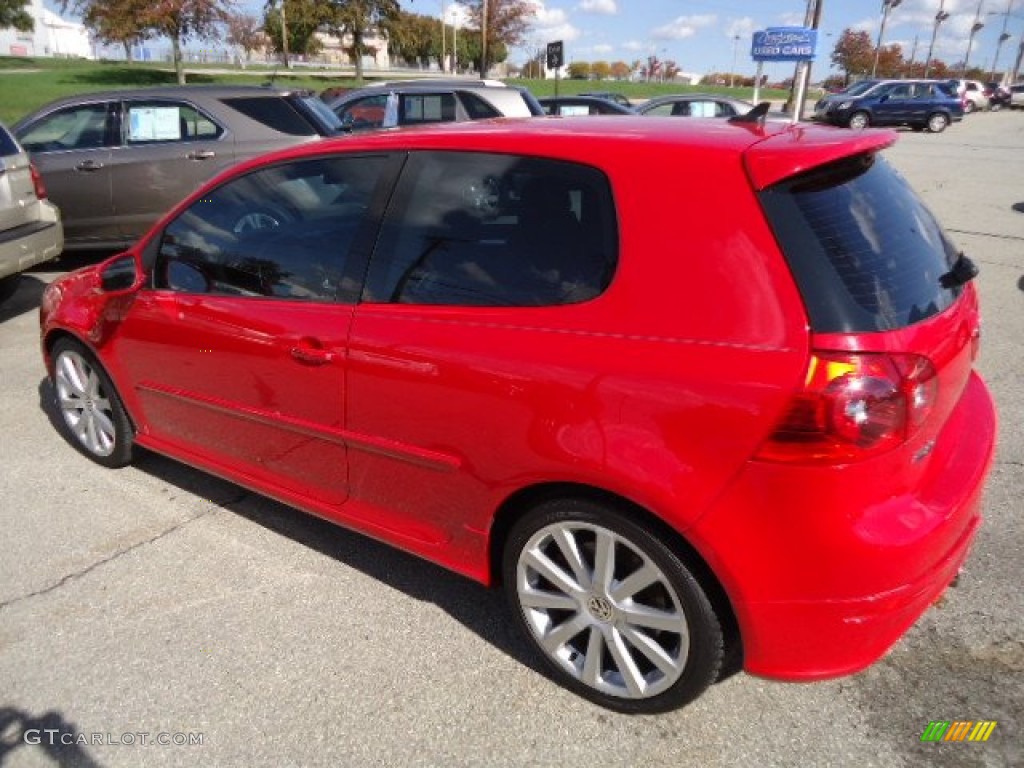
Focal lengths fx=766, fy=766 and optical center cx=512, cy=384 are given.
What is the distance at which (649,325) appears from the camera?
6.26ft

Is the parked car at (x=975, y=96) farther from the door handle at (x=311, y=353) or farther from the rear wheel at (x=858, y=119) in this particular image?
the door handle at (x=311, y=353)

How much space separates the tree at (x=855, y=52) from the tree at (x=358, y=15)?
57764mm

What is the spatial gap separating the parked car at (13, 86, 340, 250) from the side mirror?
4.34 meters

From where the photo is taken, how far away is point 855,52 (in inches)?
3059

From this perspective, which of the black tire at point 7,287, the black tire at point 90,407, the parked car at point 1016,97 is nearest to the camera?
the black tire at point 90,407

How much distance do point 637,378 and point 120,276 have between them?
95.8 inches

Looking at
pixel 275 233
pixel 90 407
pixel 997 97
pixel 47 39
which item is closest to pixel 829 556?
Answer: pixel 275 233

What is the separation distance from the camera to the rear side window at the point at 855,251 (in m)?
1.77

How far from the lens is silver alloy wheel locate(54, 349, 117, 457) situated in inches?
145

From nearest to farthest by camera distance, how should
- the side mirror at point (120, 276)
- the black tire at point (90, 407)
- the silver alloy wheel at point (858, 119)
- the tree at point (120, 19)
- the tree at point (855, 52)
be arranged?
the side mirror at point (120, 276), the black tire at point (90, 407), the tree at point (120, 19), the silver alloy wheel at point (858, 119), the tree at point (855, 52)

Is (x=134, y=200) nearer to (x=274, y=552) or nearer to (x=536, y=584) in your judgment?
(x=274, y=552)

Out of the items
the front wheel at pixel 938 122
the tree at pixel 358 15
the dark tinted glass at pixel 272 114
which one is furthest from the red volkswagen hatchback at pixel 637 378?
the tree at pixel 358 15

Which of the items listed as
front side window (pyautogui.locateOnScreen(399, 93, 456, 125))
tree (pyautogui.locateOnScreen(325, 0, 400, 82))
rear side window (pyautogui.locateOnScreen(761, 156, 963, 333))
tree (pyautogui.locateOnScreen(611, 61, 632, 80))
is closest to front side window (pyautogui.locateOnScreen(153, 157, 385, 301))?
rear side window (pyautogui.locateOnScreen(761, 156, 963, 333))

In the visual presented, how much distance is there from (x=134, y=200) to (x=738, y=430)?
23.7ft
